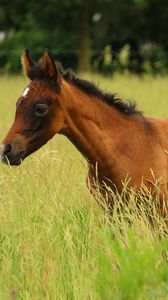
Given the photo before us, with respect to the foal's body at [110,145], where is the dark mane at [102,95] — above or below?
above

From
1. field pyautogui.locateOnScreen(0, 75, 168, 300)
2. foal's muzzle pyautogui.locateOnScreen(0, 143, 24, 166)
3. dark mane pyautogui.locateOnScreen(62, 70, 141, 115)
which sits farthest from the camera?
dark mane pyautogui.locateOnScreen(62, 70, 141, 115)

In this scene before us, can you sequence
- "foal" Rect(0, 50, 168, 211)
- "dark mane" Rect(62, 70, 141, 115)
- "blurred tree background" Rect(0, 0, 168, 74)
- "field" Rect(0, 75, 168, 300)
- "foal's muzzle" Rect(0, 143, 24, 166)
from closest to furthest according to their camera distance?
1. "field" Rect(0, 75, 168, 300)
2. "foal's muzzle" Rect(0, 143, 24, 166)
3. "foal" Rect(0, 50, 168, 211)
4. "dark mane" Rect(62, 70, 141, 115)
5. "blurred tree background" Rect(0, 0, 168, 74)

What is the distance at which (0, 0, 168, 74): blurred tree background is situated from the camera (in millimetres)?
26891

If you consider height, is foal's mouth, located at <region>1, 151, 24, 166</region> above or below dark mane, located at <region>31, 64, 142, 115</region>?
below

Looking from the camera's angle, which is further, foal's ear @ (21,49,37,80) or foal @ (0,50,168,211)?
foal's ear @ (21,49,37,80)

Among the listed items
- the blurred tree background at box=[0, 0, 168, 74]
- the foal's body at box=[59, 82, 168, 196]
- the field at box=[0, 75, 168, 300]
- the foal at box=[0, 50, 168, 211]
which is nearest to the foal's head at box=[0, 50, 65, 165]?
the foal at box=[0, 50, 168, 211]

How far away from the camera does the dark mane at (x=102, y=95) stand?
571 centimetres

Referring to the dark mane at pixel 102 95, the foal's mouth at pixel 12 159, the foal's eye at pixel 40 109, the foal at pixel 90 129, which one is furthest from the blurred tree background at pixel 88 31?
the foal's mouth at pixel 12 159

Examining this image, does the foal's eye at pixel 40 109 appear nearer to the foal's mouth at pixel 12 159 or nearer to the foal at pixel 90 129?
the foal at pixel 90 129

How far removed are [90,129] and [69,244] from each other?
1062 mm

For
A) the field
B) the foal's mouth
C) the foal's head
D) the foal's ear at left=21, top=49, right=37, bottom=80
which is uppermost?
the foal's ear at left=21, top=49, right=37, bottom=80

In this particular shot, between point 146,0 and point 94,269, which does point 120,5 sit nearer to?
point 146,0

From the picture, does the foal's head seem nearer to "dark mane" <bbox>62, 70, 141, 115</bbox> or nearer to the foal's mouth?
the foal's mouth

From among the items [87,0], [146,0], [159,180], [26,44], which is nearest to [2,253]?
[159,180]
